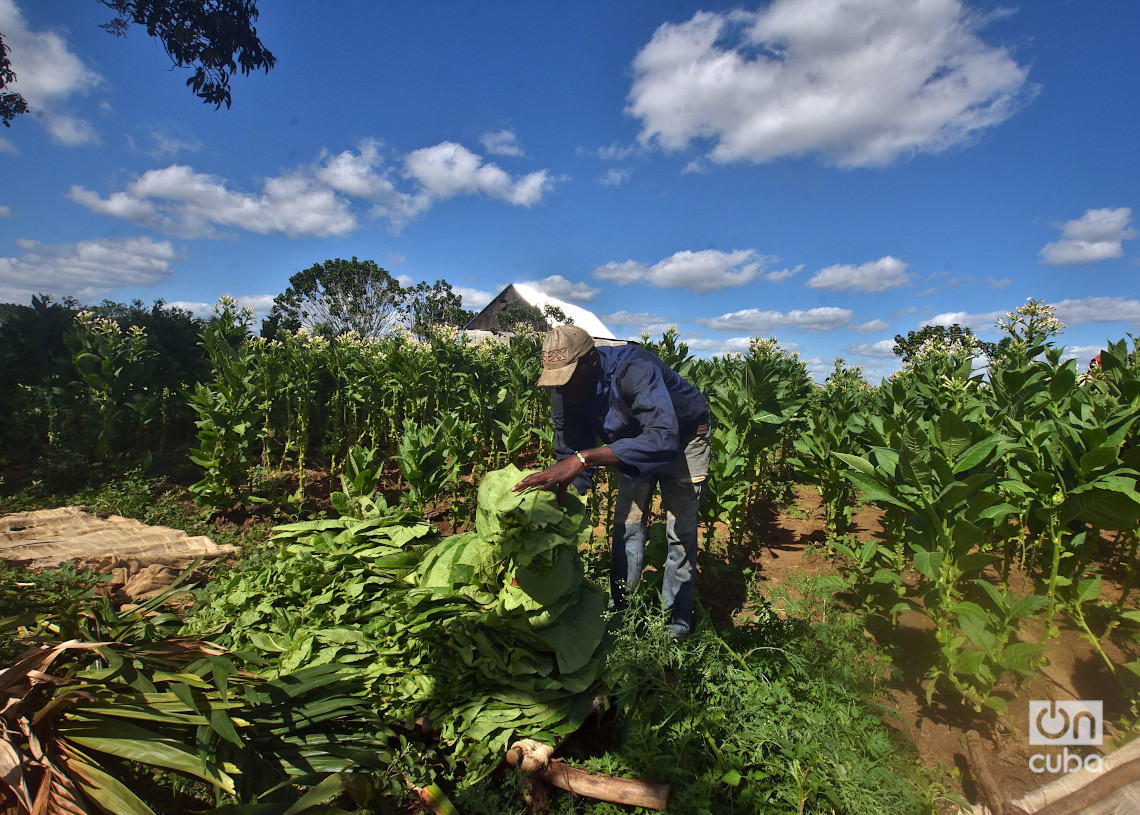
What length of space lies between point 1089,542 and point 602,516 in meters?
4.69

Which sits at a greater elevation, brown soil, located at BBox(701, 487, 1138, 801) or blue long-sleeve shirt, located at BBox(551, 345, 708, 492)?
blue long-sleeve shirt, located at BBox(551, 345, 708, 492)

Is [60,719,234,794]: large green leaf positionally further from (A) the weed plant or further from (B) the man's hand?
(B) the man's hand

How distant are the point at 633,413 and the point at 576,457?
1.64 ft

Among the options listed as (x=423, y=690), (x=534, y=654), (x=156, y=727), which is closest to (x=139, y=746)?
(x=156, y=727)

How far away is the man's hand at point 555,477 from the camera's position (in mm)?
2586

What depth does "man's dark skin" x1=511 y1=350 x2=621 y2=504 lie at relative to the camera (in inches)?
103

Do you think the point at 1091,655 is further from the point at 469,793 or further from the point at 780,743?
the point at 469,793

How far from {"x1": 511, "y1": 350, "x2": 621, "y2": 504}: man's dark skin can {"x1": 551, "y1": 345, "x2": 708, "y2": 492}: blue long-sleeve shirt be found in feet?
0.20

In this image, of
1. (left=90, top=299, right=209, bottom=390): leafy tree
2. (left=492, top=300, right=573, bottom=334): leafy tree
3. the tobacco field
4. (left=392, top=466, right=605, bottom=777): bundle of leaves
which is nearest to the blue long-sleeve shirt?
the tobacco field

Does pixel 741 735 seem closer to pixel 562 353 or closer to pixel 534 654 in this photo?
pixel 534 654

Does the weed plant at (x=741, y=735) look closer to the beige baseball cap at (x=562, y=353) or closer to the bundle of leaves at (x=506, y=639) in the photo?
the bundle of leaves at (x=506, y=639)

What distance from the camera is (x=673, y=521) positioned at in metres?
3.38

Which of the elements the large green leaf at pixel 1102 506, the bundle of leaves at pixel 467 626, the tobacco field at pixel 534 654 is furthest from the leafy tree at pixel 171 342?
the large green leaf at pixel 1102 506

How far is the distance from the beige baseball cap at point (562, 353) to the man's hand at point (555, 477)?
1.55 ft
